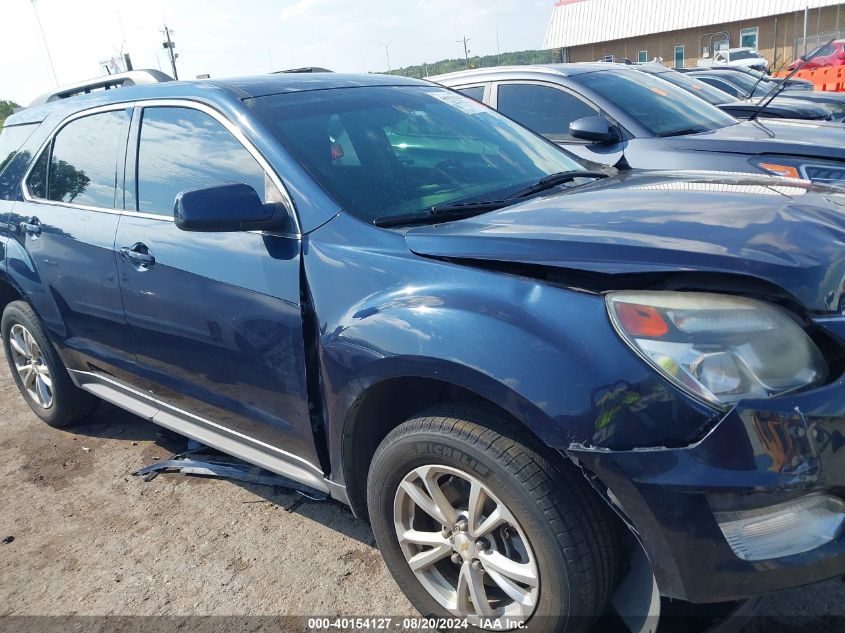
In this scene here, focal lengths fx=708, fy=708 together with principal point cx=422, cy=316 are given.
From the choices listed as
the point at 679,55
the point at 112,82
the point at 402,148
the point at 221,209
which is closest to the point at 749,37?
the point at 679,55

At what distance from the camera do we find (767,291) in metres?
1.76

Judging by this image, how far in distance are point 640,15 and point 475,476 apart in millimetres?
46511

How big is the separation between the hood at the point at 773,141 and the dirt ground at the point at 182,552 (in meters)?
3.31

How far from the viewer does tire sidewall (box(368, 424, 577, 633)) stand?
1.84 meters

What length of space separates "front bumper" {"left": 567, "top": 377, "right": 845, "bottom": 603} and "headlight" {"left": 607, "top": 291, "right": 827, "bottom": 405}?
0.21 feet

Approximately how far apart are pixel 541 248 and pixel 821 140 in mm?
4012

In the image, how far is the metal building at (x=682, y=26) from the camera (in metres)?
36.6

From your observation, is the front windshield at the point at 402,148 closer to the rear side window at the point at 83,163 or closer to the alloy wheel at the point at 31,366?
the rear side window at the point at 83,163

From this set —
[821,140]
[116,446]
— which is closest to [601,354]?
[116,446]

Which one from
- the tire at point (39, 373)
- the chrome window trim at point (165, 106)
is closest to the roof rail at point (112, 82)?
the chrome window trim at point (165, 106)

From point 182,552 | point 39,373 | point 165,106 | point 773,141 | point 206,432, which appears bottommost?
point 182,552

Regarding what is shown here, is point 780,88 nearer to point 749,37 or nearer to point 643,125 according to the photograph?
point 643,125

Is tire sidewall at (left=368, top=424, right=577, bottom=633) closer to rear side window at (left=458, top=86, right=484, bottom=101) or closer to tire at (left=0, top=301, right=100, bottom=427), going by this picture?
tire at (left=0, top=301, right=100, bottom=427)

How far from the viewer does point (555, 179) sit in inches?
117
